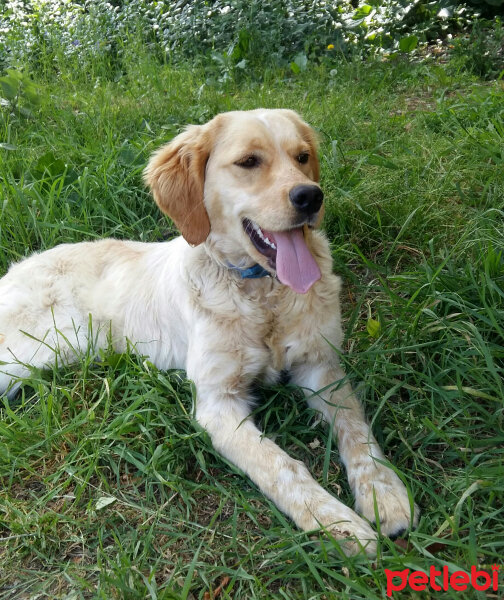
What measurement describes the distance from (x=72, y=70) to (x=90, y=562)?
4.98 metres

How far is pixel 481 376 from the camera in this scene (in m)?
2.31

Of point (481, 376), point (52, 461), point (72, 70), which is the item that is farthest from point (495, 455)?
point (72, 70)

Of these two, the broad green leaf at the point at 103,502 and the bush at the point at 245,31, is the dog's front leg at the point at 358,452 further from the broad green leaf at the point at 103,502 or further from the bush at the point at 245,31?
the bush at the point at 245,31

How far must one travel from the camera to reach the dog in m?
2.22

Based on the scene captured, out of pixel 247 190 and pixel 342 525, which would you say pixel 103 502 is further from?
pixel 247 190

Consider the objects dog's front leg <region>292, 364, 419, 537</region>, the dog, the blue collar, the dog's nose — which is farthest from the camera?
the blue collar

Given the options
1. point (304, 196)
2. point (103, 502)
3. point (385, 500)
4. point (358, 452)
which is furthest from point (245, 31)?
point (385, 500)

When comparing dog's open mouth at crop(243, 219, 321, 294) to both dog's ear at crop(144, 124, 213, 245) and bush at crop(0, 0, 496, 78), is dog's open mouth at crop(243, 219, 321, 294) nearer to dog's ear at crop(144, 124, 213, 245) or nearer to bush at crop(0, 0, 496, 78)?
dog's ear at crop(144, 124, 213, 245)

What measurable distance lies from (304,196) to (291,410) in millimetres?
980

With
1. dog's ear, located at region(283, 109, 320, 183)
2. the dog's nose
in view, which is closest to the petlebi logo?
the dog's nose

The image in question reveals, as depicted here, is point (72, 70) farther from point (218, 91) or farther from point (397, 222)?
point (397, 222)

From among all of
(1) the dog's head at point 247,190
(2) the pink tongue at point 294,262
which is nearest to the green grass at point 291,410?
(2) the pink tongue at point 294,262

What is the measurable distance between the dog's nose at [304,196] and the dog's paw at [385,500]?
1.05 m

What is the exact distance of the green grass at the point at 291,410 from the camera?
192 cm
